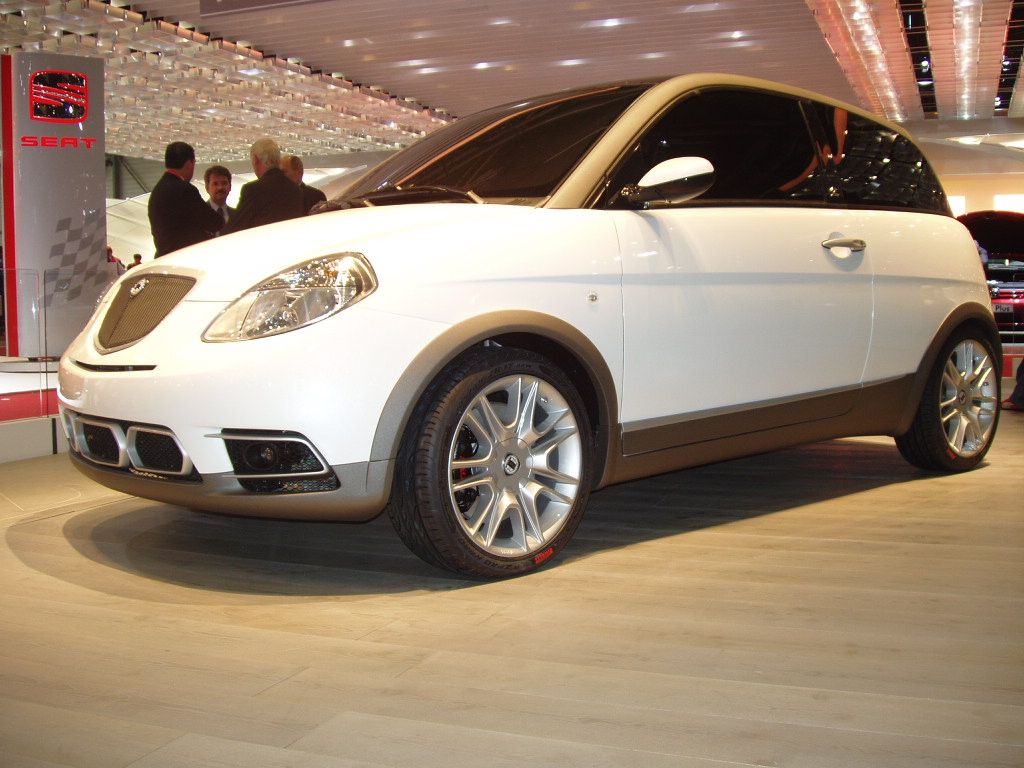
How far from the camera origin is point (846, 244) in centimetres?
428

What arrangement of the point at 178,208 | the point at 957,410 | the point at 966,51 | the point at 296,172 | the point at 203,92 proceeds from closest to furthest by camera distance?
the point at 957,410 → the point at 178,208 → the point at 296,172 → the point at 966,51 → the point at 203,92

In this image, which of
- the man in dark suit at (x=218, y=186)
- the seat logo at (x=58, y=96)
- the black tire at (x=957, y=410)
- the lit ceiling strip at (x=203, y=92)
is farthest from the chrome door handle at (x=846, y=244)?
the lit ceiling strip at (x=203, y=92)

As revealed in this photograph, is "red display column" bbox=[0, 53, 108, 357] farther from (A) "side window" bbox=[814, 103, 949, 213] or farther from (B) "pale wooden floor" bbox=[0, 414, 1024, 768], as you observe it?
(A) "side window" bbox=[814, 103, 949, 213]

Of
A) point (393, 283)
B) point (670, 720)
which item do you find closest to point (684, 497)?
point (393, 283)

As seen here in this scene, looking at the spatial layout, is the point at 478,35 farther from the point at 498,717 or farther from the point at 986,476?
the point at 498,717

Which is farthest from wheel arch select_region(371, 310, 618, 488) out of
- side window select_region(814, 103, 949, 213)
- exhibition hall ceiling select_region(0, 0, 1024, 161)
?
exhibition hall ceiling select_region(0, 0, 1024, 161)

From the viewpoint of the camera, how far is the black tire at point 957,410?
4902mm

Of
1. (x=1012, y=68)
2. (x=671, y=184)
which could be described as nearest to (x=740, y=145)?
(x=671, y=184)

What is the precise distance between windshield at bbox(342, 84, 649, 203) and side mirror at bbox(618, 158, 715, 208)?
231 millimetres

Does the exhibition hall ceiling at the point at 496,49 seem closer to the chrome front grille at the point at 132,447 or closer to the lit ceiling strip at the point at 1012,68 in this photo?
the lit ceiling strip at the point at 1012,68

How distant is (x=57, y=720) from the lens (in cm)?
231

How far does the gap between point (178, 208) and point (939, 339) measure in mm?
4114

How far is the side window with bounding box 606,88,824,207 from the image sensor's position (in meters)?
3.83

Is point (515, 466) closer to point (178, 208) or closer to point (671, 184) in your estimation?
point (671, 184)
